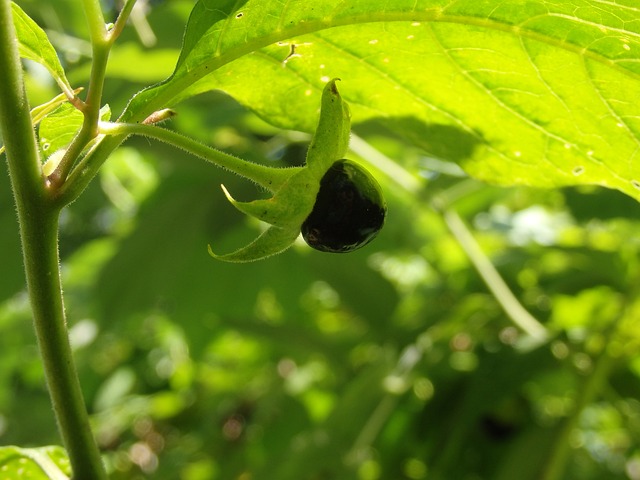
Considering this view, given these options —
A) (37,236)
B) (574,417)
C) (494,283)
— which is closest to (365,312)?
(494,283)

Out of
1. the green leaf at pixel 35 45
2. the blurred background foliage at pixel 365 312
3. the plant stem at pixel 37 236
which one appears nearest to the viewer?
the plant stem at pixel 37 236

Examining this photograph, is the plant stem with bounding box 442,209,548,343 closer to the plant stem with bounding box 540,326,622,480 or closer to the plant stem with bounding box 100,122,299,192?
the plant stem with bounding box 540,326,622,480

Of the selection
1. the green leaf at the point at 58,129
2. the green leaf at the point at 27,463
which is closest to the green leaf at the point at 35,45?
the green leaf at the point at 58,129

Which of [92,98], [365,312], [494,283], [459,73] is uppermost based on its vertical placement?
[92,98]

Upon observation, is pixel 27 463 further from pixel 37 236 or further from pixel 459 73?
pixel 459 73

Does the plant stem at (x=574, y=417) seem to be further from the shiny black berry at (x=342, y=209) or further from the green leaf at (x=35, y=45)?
the green leaf at (x=35, y=45)

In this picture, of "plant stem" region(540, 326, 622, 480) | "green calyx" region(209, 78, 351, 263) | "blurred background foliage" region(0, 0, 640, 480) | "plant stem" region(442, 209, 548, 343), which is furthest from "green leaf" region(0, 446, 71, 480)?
"plant stem" region(442, 209, 548, 343)

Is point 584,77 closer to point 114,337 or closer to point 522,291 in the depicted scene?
point 522,291
